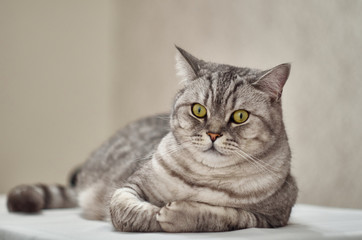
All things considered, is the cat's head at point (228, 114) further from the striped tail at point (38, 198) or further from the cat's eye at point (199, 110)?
the striped tail at point (38, 198)

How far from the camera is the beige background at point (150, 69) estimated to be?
7.31ft

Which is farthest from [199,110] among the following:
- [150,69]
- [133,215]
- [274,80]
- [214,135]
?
[150,69]

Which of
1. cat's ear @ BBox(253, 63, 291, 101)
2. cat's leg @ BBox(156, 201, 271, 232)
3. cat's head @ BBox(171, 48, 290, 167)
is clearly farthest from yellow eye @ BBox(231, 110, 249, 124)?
cat's leg @ BBox(156, 201, 271, 232)

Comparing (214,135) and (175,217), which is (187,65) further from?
(175,217)

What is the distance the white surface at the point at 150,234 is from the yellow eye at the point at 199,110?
0.35 meters

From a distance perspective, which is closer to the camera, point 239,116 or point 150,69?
point 239,116

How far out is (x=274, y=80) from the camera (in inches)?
55.2

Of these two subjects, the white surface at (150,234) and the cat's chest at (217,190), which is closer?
the white surface at (150,234)

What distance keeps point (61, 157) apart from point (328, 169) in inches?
79.5

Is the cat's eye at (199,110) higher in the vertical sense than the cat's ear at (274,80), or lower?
lower

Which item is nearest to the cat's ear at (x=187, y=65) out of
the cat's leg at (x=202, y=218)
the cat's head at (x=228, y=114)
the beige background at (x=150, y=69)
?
the cat's head at (x=228, y=114)

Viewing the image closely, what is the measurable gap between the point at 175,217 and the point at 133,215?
0.13 metres

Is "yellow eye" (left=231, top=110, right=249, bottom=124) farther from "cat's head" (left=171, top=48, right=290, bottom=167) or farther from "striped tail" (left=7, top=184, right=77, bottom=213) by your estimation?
"striped tail" (left=7, top=184, right=77, bottom=213)

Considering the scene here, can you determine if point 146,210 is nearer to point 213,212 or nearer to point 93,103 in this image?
point 213,212
